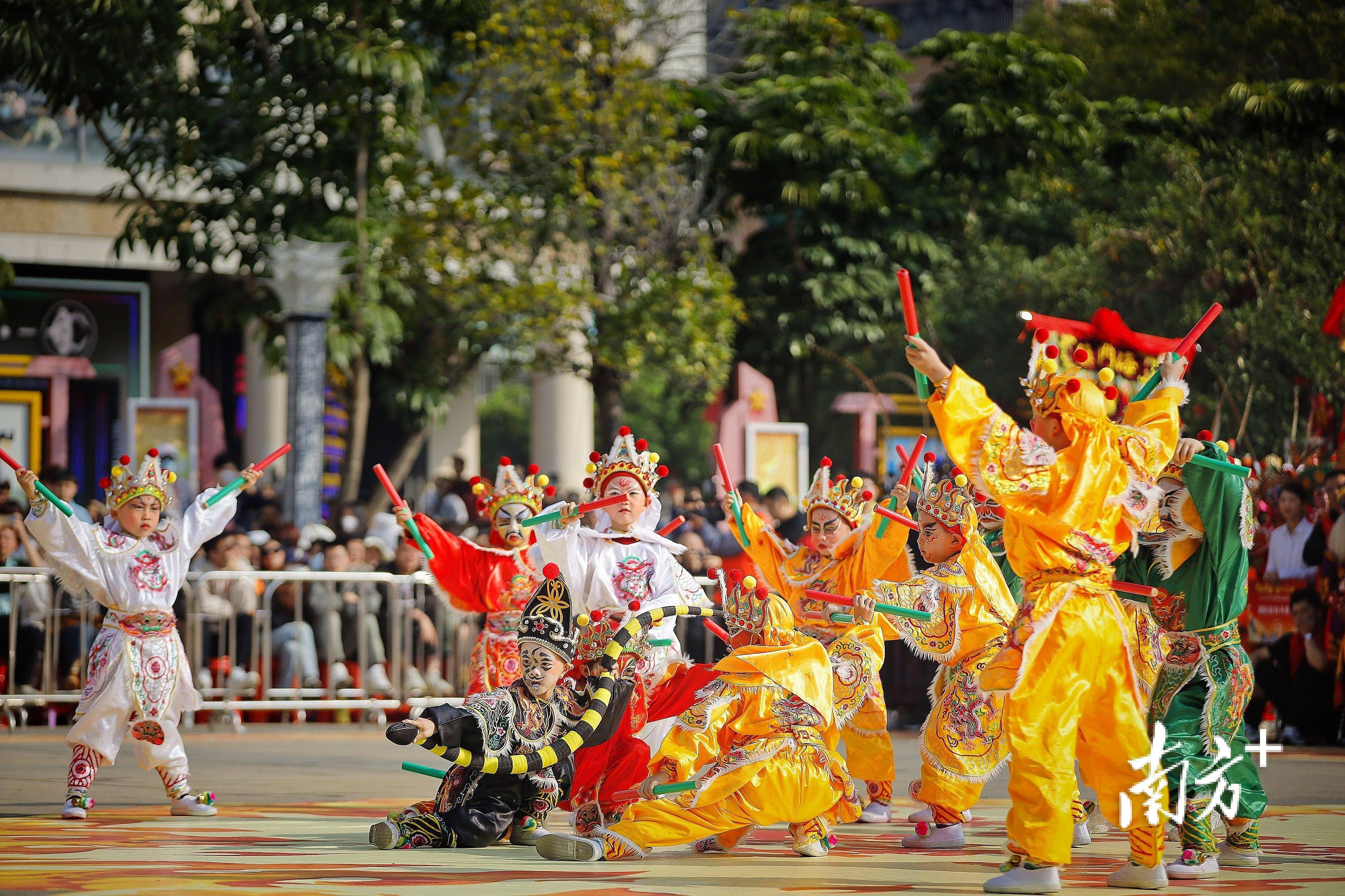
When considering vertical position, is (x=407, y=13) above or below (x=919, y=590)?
above

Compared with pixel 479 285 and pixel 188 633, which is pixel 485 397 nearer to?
pixel 479 285

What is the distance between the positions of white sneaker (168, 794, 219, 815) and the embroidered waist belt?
2.40ft

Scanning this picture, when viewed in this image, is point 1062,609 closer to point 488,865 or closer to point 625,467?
point 488,865

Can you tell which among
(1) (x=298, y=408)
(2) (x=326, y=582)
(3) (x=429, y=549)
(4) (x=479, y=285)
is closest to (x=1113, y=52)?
(4) (x=479, y=285)

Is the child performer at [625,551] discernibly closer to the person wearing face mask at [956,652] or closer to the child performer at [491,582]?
the child performer at [491,582]

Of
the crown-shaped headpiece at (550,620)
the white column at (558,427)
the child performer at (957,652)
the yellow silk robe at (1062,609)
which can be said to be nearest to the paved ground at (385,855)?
the child performer at (957,652)

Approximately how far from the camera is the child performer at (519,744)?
5855 mm

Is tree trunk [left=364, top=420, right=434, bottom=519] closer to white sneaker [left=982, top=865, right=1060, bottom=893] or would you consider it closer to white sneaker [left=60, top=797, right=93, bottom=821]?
white sneaker [left=60, top=797, right=93, bottom=821]

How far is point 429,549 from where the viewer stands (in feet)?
26.1

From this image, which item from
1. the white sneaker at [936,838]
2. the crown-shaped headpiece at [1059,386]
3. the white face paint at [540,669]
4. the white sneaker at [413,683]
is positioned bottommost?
the white sneaker at [413,683]

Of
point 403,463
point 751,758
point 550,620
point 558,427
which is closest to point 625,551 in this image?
point 550,620

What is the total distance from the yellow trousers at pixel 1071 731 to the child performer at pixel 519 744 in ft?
5.55

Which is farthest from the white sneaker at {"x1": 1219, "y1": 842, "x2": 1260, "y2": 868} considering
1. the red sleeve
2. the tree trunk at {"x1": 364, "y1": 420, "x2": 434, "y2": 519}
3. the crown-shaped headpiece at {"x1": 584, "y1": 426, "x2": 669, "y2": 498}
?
the tree trunk at {"x1": 364, "y1": 420, "x2": 434, "y2": 519}

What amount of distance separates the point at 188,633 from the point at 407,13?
6.13 meters
